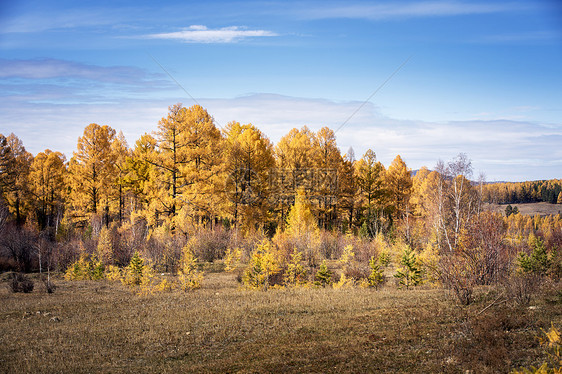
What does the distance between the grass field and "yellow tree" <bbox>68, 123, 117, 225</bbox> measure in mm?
20347

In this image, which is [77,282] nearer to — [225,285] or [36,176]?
[225,285]

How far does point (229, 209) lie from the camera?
2984 centimetres

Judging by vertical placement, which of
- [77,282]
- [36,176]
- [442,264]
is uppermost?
[36,176]

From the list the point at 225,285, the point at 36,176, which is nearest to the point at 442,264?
the point at 225,285

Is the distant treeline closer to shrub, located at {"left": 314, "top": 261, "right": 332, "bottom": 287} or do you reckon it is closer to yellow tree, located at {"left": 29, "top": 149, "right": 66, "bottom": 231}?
yellow tree, located at {"left": 29, "top": 149, "right": 66, "bottom": 231}

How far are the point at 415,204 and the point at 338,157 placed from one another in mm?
12985

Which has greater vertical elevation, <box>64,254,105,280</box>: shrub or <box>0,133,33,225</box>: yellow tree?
<box>0,133,33,225</box>: yellow tree

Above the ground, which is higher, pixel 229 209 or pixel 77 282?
pixel 229 209

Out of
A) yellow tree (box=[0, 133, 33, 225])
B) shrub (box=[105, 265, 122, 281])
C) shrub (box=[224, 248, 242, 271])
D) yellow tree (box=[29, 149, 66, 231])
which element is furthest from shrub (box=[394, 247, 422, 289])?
yellow tree (box=[0, 133, 33, 225])

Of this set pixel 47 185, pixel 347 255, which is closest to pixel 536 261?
pixel 347 255

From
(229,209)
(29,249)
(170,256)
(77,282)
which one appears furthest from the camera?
(229,209)

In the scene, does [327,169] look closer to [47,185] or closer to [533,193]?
[47,185]

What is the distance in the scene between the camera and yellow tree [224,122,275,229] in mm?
30219

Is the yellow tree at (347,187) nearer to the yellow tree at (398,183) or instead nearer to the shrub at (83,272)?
the yellow tree at (398,183)
